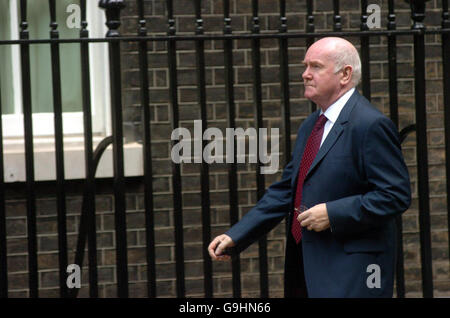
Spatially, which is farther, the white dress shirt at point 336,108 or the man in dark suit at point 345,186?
the white dress shirt at point 336,108

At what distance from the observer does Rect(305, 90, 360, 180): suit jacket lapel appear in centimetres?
420

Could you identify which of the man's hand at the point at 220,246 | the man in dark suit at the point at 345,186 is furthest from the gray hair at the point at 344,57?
the man's hand at the point at 220,246

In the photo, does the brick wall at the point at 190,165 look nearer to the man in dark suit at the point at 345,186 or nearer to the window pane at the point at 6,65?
the window pane at the point at 6,65

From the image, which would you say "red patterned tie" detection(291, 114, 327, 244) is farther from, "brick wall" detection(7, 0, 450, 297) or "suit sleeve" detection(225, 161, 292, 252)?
"brick wall" detection(7, 0, 450, 297)

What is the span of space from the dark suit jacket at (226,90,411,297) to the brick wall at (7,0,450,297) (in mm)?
2406

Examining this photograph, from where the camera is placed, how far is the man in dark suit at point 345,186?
4.07m

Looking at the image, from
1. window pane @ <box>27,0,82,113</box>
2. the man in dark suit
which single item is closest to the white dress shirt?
the man in dark suit

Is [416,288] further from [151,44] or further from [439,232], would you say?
[151,44]

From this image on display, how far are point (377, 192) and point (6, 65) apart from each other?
11.9 feet

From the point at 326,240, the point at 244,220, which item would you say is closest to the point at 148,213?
the point at 244,220

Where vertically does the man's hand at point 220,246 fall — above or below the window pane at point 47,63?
below

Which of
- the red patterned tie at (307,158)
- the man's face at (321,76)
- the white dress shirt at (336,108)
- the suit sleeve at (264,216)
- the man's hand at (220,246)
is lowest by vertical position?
the man's hand at (220,246)

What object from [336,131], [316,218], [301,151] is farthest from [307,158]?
[316,218]

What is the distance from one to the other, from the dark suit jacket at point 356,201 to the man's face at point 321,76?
101 mm
